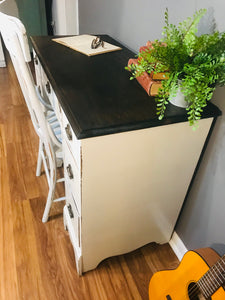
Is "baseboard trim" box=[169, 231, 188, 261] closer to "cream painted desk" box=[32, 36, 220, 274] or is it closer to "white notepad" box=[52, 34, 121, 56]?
"cream painted desk" box=[32, 36, 220, 274]

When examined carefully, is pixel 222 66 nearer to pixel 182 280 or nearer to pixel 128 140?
pixel 128 140

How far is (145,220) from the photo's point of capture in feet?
3.67

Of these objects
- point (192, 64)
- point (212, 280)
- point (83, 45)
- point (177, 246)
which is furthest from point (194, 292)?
point (83, 45)

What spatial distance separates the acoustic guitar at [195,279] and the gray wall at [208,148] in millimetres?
180

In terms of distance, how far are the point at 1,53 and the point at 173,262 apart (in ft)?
10.8

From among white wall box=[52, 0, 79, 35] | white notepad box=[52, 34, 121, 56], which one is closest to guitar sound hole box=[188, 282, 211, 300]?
white notepad box=[52, 34, 121, 56]

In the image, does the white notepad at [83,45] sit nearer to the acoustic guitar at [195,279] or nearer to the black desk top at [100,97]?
the black desk top at [100,97]

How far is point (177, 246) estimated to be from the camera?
1297 mm

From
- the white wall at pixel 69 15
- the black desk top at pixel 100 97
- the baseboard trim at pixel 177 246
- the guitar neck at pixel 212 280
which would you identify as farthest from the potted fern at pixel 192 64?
the white wall at pixel 69 15

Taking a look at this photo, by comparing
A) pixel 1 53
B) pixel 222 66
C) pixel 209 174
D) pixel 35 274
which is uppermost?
pixel 222 66

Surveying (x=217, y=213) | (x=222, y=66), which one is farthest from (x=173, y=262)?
(x=222, y=66)

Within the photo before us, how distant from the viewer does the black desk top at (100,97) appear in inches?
28.3

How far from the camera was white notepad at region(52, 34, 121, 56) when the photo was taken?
124cm

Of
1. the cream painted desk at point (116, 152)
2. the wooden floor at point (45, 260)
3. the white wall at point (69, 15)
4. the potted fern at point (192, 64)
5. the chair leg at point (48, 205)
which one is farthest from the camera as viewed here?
the white wall at point (69, 15)
